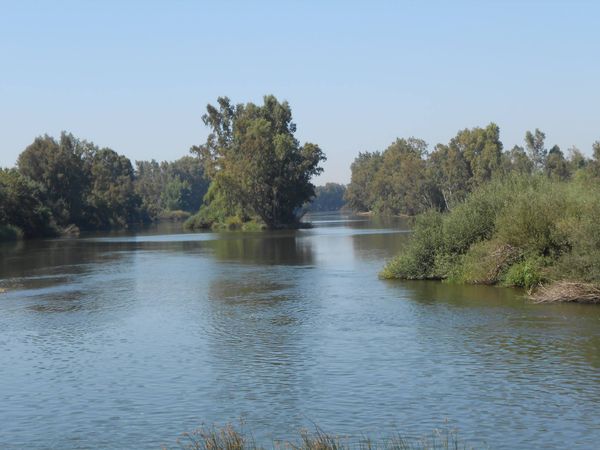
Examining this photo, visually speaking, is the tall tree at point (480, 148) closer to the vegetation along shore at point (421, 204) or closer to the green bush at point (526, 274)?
the vegetation along shore at point (421, 204)

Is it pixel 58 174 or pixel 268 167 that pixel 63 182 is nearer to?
pixel 58 174

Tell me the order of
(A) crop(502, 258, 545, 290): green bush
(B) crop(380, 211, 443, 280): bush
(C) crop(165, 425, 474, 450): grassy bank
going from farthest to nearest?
(B) crop(380, 211, 443, 280): bush → (A) crop(502, 258, 545, 290): green bush → (C) crop(165, 425, 474, 450): grassy bank

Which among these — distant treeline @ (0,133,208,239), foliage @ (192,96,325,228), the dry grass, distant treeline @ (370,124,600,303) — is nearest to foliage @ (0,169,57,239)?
distant treeline @ (0,133,208,239)

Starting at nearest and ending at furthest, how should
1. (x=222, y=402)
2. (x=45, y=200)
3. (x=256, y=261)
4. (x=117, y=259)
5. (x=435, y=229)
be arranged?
(x=222, y=402) → (x=435, y=229) → (x=256, y=261) → (x=117, y=259) → (x=45, y=200)

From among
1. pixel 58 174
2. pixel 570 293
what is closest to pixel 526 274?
pixel 570 293

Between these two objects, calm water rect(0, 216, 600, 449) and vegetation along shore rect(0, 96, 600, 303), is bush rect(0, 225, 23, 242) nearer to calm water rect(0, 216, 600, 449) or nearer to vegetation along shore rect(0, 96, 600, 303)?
vegetation along shore rect(0, 96, 600, 303)

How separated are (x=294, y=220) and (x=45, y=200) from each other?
45034 millimetres

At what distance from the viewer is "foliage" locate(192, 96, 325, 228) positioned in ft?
452

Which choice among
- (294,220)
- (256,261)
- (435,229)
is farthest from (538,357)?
(294,220)

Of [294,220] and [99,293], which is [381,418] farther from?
[294,220]

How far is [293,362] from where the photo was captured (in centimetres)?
2975

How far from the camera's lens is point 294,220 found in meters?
150

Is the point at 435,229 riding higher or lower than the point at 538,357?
higher

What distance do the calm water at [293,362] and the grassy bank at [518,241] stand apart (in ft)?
5.37
